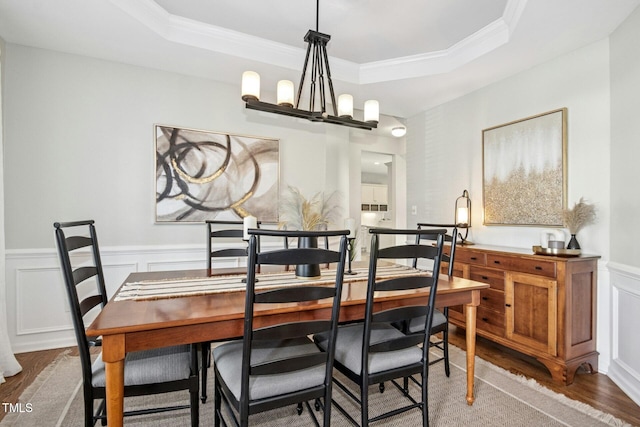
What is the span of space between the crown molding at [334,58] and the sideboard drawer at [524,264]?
1763 millimetres

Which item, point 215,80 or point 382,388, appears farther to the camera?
point 215,80

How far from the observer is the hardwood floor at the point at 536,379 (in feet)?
6.84

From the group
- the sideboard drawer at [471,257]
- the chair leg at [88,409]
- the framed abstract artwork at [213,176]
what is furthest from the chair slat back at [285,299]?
the framed abstract artwork at [213,176]

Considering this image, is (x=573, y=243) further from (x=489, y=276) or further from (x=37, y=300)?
(x=37, y=300)

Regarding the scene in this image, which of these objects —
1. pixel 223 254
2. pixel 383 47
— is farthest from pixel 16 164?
pixel 383 47

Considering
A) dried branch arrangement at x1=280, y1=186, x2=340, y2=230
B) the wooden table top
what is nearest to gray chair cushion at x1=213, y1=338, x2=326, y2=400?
A: the wooden table top

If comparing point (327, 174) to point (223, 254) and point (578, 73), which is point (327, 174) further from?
point (578, 73)

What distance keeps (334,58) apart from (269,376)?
3.06 m

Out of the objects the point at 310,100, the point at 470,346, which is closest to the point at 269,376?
the point at 470,346

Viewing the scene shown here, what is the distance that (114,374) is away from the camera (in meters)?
1.25

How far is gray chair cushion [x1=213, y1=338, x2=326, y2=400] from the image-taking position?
1351 mm

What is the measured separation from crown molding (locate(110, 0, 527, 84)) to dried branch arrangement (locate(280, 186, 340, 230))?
135cm

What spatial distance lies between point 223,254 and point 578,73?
3.17m

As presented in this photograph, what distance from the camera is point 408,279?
5.11ft
